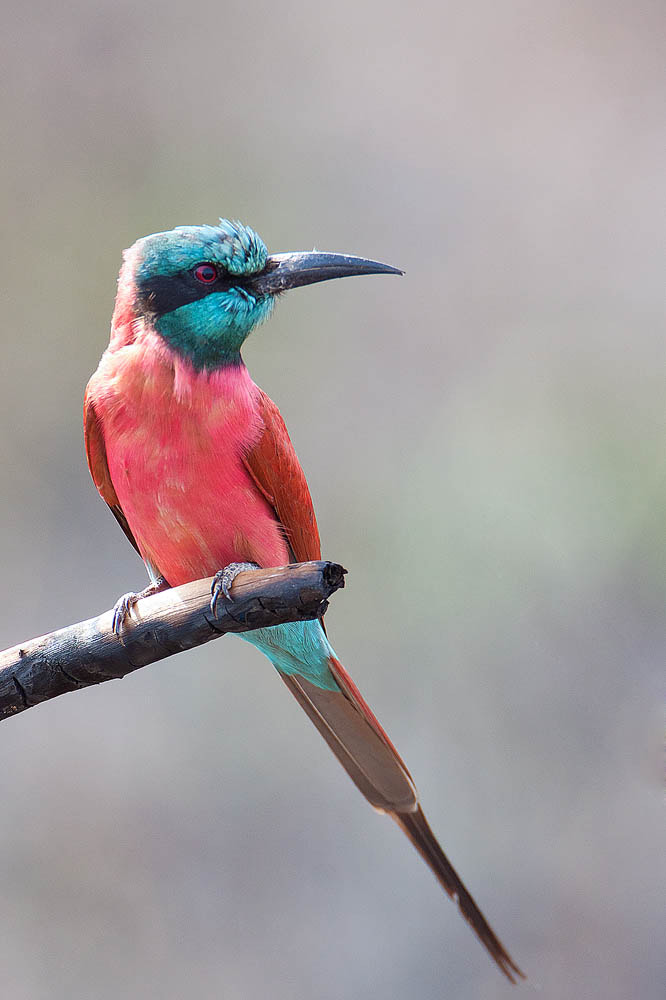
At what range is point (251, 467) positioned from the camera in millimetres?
1042

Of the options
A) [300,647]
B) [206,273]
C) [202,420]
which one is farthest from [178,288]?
[300,647]

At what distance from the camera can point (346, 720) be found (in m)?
1.18

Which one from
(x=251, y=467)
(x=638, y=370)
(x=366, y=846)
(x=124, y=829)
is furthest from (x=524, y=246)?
(x=124, y=829)

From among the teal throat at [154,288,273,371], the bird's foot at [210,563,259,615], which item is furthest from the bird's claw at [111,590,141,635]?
the teal throat at [154,288,273,371]

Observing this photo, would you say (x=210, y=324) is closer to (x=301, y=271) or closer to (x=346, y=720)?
(x=301, y=271)

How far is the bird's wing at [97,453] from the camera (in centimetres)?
105

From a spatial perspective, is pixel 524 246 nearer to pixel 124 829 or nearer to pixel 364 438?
pixel 364 438

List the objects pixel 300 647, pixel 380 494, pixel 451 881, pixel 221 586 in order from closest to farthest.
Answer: pixel 221 586 → pixel 300 647 → pixel 451 881 → pixel 380 494

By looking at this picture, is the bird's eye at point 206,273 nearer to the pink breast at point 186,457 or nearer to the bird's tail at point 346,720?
the pink breast at point 186,457

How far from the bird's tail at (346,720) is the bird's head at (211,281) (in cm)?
34

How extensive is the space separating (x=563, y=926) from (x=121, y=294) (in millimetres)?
1181

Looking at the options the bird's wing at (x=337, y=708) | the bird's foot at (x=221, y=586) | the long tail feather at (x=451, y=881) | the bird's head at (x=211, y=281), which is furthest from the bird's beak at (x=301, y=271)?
the long tail feather at (x=451, y=881)

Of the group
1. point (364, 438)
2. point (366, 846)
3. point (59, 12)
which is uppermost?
point (59, 12)

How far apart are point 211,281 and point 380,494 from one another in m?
0.79
